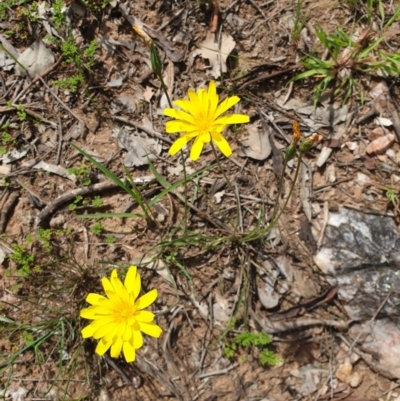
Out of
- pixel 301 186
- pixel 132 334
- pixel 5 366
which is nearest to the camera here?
pixel 132 334

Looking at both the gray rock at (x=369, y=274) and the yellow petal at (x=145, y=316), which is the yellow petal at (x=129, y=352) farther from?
the gray rock at (x=369, y=274)

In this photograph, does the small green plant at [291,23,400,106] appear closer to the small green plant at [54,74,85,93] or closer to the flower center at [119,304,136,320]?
the small green plant at [54,74,85,93]

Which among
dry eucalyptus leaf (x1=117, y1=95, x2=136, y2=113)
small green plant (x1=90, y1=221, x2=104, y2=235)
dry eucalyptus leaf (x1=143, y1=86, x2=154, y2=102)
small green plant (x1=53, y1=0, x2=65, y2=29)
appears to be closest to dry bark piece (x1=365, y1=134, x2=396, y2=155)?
dry eucalyptus leaf (x1=143, y1=86, x2=154, y2=102)

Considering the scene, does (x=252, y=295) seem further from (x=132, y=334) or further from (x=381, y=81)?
(x=381, y=81)

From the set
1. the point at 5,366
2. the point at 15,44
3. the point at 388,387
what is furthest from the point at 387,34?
the point at 5,366

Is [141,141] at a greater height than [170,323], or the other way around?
[141,141]

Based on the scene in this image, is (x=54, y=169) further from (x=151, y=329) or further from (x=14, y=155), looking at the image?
(x=151, y=329)

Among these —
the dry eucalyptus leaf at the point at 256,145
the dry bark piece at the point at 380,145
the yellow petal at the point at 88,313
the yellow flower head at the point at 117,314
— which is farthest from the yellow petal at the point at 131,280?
the dry bark piece at the point at 380,145
